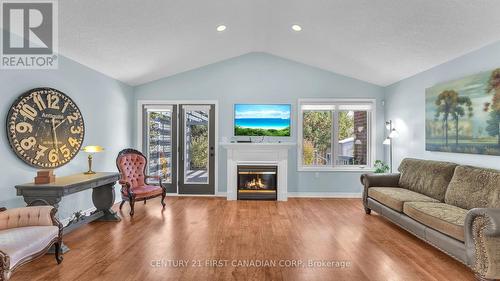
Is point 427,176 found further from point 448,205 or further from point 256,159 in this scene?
point 256,159

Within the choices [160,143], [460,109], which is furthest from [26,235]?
[460,109]

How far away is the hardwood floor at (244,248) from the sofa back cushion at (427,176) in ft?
2.49

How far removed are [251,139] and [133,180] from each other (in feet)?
8.69

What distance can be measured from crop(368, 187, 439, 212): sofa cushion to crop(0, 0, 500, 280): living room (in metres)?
0.07

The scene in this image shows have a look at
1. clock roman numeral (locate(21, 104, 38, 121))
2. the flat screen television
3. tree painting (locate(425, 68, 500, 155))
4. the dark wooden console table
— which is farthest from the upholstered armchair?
tree painting (locate(425, 68, 500, 155))

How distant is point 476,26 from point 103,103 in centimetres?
594

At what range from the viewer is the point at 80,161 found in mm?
4656

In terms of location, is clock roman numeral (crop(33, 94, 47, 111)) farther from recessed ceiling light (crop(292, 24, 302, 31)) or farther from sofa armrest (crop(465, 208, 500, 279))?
sofa armrest (crop(465, 208, 500, 279))

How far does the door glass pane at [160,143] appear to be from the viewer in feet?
21.5

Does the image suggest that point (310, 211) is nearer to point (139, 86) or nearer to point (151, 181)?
point (151, 181)

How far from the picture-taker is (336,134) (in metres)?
6.54

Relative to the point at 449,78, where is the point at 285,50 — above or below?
above

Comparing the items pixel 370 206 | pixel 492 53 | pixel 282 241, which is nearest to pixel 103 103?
pixel 282 241
